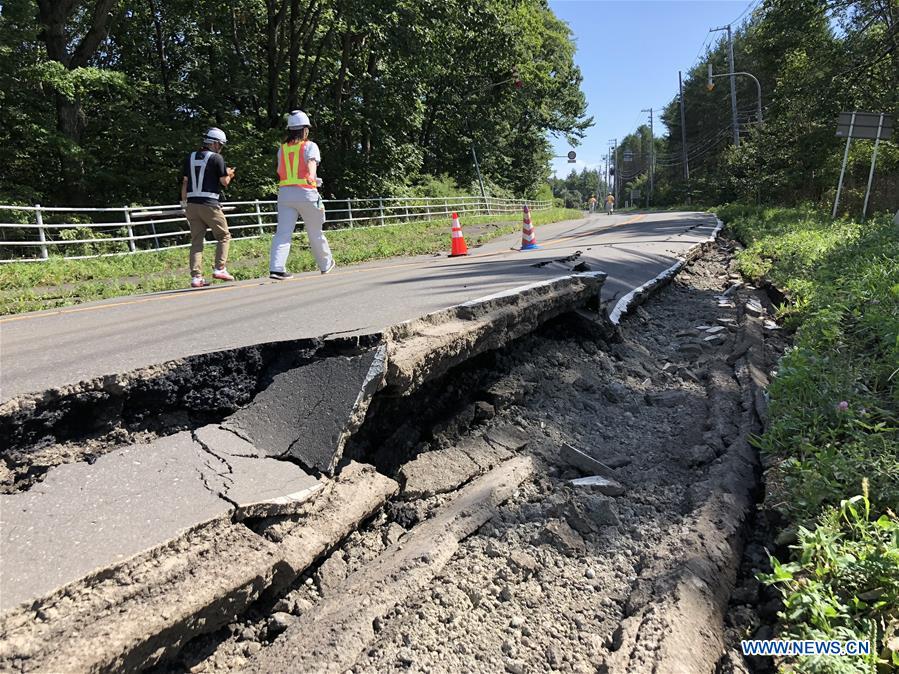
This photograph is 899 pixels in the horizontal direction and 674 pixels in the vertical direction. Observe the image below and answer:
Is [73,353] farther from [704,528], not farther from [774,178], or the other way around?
[774,178]

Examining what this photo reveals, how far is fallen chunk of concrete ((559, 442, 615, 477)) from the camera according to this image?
3.18 metres

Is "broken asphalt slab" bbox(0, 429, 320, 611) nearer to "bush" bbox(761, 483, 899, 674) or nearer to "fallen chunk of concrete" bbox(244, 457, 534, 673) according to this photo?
"fallen chunk of concrete" bbox(244, 457, 534, 673)

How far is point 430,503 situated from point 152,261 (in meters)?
10.3

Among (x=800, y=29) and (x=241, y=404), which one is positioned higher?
(x=800, y=29)

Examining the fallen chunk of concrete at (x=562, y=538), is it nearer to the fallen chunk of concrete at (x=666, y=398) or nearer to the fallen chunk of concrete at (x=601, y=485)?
the fallen chunk of concrete at (x=601, y=485)

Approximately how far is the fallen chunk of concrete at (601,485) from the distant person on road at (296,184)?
4887mm

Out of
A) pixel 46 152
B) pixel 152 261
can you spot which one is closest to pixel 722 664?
pixel 152 261

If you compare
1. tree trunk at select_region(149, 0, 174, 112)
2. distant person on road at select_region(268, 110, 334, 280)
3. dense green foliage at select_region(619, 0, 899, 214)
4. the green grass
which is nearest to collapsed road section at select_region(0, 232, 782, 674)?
distant person on road at select_region(268, 110, 334, 280)

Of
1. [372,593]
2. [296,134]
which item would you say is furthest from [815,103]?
[372,593]

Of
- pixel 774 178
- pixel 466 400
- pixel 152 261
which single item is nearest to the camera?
pixel 466 400

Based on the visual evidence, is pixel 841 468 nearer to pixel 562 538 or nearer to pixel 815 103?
pixel 562 538

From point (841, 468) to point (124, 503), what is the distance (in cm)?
289

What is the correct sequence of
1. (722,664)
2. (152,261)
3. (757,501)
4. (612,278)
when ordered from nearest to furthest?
(722,664) → (757,501) → (612,278) → (152,261)

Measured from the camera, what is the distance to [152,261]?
1093cm
